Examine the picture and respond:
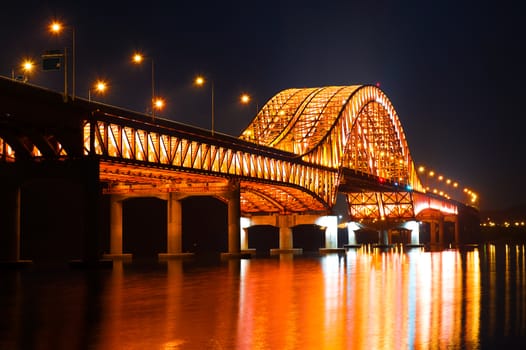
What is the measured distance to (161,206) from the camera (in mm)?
147375

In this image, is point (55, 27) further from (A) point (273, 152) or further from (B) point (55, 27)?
(A) point (273, 152)

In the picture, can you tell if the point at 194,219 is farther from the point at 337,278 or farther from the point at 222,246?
the point at 337,278

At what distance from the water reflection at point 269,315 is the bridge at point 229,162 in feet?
68.2

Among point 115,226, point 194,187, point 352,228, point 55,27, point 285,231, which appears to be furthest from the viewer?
point 352,228

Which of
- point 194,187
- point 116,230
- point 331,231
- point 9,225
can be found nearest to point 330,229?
point 331,231

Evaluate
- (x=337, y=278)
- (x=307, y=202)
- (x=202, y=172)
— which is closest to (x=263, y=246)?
(x=307, y=202)

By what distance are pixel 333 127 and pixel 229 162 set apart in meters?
41.4

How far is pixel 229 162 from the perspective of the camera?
98.0 meters

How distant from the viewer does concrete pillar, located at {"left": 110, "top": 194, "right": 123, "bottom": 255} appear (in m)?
101

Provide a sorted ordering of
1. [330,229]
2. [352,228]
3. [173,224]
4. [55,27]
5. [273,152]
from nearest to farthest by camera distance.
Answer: [55,27] < [173,224] < [273,152] < [330,229] < [352,228]

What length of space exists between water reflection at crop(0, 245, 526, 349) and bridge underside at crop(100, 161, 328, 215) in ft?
110

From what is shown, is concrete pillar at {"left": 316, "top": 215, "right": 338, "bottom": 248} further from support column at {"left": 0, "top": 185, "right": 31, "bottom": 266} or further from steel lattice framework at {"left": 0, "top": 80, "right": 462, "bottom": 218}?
support column at {"left": 0, "top": 185, "right": 31, "bottom": 266}

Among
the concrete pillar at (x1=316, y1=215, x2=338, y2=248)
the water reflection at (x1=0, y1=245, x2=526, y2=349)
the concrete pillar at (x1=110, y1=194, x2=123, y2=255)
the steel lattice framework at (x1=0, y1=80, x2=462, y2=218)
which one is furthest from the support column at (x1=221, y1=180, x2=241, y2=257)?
the water reflection at (x1=0, y1=245, x2=526, y2=349)

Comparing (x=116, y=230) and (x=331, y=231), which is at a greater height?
(x=116, y=230)
